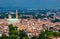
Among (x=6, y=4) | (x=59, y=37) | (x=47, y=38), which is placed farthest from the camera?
(x=6, y=4)

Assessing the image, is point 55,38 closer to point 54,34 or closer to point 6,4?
point 54,34

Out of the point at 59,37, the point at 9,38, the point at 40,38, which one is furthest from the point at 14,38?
the point at 59,37

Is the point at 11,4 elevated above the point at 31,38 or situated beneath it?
situated beneath

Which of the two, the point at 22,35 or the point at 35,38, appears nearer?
the point at 35,38

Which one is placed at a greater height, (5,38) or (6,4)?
(5,38)

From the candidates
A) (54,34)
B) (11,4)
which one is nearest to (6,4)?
(11,4)

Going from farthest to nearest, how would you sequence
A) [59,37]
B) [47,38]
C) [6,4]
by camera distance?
[6,4] → [59,37] → [47,38]

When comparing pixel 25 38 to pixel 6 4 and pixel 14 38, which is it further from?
pixel 6 4

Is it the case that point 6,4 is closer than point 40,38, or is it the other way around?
point 40,38
